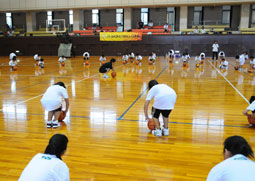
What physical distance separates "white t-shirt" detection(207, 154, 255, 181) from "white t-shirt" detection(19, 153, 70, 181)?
1.23 metres

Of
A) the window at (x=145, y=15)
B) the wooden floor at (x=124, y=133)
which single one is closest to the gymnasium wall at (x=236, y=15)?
the window at (x=145, y=15)

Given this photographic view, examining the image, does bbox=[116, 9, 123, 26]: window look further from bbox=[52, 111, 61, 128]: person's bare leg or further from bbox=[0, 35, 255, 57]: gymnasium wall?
bbox=[52, 111, 61, 128]: person's bare leg

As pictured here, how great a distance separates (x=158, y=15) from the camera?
29.8m

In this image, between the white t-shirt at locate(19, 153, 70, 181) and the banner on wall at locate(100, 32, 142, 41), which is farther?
the banner on wall at locate(100, 32, 142, 41)

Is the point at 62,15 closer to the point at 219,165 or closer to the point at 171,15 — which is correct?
the point at 171,15

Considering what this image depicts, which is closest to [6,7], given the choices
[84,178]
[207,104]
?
[207,104]

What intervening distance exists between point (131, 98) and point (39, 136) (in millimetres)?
3582

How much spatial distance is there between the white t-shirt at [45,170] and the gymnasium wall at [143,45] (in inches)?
931

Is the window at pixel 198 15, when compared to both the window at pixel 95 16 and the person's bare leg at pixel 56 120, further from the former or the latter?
the person's bare leg at pixel 56 120

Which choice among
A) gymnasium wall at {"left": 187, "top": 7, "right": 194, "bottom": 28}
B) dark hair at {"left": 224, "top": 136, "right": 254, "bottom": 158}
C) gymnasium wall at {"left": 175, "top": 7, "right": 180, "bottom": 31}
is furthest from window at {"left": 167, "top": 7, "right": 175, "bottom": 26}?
dark hair at {"left": 224, "top": 136, "right": 254, "bottom": 158}

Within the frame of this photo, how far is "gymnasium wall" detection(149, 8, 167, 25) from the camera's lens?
2961 cm

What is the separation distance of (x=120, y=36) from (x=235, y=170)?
80.3 ft

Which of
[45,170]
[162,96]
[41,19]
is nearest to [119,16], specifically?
[41,19]

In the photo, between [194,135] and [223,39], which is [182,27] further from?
[194,135]
